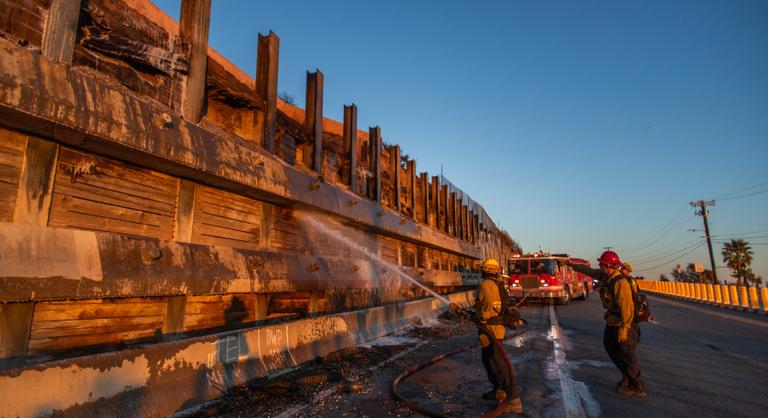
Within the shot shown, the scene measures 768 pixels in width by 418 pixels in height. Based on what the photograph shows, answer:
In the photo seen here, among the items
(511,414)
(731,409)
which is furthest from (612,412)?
(731,409)

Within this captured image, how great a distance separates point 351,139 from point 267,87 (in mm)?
3876

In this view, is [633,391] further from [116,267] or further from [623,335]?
[116,267]

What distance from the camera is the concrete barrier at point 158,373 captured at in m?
3.22

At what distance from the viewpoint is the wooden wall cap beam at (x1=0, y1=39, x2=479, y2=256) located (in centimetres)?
342

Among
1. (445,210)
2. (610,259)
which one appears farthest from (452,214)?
(610,259)

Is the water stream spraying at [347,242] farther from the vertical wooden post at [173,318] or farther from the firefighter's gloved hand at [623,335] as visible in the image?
the firefighter's gloved hand at [623,335]

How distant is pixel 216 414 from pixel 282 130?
570 centimetres

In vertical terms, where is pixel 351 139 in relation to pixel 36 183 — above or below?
above

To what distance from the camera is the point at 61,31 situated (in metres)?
4.07

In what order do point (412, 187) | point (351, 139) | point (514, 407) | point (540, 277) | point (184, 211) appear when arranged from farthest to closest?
1. point (540, 277)
2. point (412, 187)
3. point (351, 139)
4. point (184, 211)
5. point (514, 407)

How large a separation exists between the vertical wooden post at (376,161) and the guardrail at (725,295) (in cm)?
1085

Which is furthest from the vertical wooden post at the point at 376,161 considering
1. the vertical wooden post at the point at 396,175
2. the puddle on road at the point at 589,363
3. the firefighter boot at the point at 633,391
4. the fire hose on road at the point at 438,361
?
the firefighter boot at the point at 633,391

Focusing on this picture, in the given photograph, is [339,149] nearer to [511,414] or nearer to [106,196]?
[106,196]

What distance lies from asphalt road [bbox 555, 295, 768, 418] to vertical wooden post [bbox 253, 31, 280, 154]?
612cm
